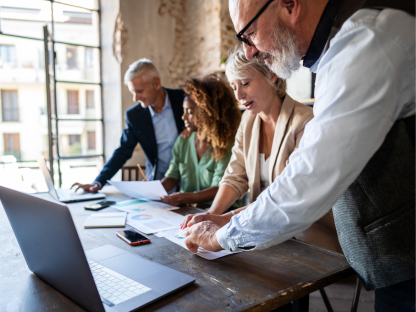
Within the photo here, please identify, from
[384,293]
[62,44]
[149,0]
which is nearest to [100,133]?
[62,44]

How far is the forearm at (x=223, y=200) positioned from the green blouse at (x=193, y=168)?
0.35m

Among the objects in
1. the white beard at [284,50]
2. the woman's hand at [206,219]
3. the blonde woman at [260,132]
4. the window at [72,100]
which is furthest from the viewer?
the window at [72,100]

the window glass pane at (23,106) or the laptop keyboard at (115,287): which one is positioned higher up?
the window glass pane at (23,106)

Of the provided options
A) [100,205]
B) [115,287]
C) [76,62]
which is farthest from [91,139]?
[115,287]

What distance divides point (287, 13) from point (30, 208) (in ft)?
2.89

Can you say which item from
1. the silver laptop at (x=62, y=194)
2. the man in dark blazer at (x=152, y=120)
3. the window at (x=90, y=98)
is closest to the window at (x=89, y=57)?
the window at (x=90, y=98)

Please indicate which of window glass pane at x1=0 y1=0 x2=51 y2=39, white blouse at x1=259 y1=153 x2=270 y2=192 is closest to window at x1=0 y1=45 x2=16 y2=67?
window glass pane at x1=0 y1=0 x2=51 y2=39

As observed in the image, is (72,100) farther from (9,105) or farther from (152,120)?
(152,120)

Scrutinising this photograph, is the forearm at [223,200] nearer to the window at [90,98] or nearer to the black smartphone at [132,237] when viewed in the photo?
the black smartphone at [132,237]

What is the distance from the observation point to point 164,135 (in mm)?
3320

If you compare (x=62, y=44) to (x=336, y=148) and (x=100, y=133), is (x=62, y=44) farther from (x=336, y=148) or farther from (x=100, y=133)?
(x=336, y=148)

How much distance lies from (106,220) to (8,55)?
165 inches

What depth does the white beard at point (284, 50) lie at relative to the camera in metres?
0.95

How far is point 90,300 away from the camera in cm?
78
